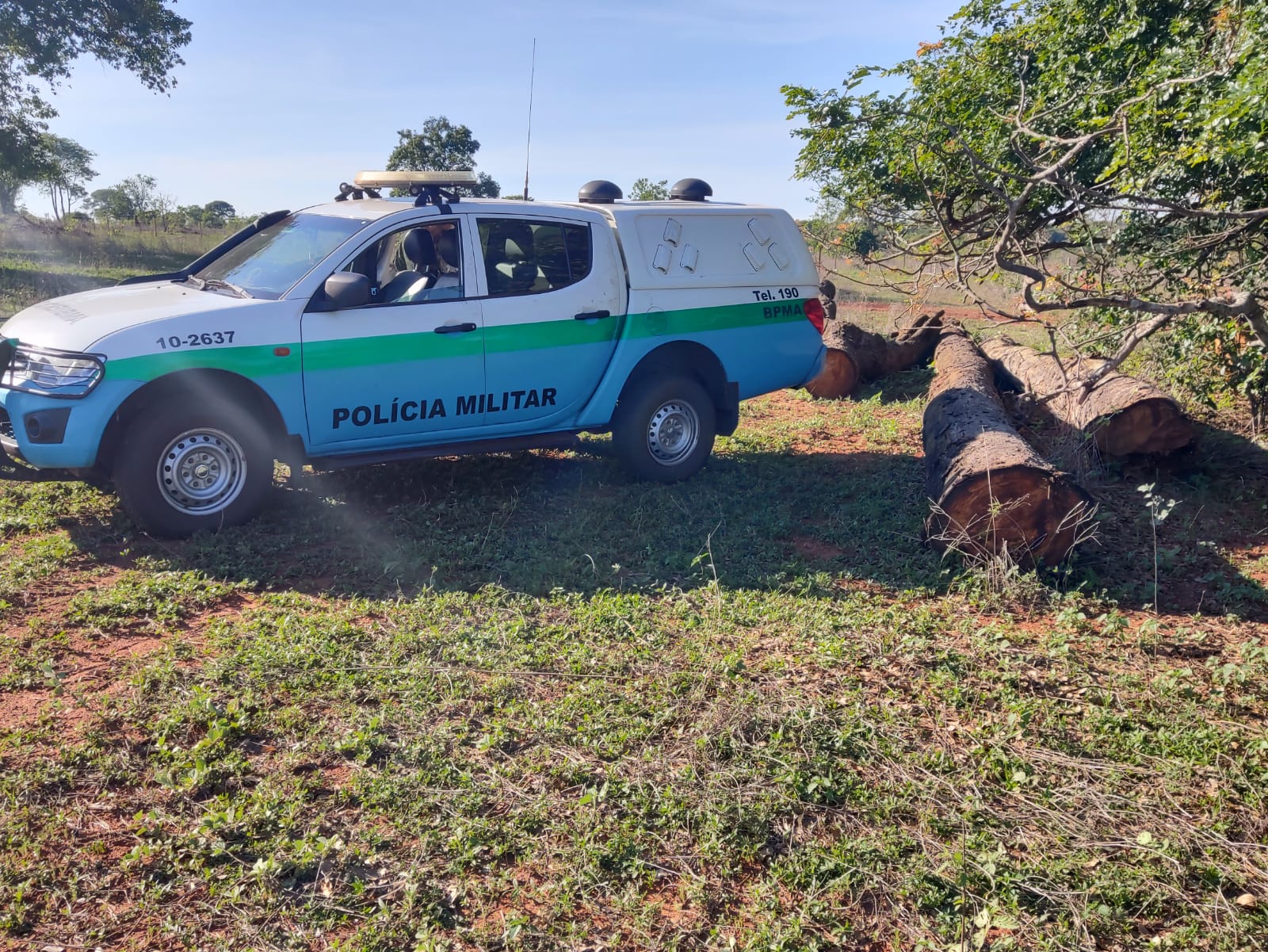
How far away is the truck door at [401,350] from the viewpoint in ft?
20.0

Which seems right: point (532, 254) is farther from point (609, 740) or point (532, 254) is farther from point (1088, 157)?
point (1088, 157)

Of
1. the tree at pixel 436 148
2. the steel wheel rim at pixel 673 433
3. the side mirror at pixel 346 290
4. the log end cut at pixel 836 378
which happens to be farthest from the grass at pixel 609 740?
the tree at pixel 436 148

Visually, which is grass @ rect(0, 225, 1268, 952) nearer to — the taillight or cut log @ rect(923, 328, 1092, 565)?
cut log @ rect(923, 328, 1092, 565)

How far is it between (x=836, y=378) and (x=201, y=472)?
7.85 metres

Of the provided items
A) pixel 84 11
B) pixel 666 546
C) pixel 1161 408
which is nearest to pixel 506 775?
pixel 666 546

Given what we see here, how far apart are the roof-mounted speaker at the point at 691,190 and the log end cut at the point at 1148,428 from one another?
12.9ft

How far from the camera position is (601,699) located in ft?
13.8

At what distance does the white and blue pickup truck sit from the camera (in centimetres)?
562

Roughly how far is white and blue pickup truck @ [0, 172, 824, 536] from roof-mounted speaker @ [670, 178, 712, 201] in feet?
0.06

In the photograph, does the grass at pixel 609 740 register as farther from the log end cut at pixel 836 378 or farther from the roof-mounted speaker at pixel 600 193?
the log end cut at pixel 836 378

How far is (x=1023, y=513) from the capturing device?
5742mm

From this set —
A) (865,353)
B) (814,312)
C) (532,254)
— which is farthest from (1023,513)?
(865,353)

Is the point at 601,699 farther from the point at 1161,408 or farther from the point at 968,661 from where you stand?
the point at 1161,408

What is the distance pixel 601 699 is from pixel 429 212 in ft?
12.8
